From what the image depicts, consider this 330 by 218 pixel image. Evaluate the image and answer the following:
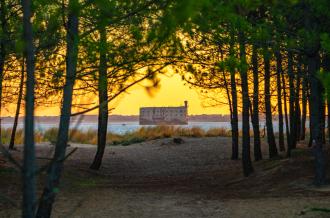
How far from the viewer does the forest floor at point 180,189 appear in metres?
10.8

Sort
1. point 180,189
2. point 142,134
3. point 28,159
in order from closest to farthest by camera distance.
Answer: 1. point 28,159
2. point 180,189
3. point 142,134

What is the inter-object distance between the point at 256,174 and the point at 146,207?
5367mm

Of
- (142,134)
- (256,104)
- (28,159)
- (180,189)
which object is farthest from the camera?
(142,134)

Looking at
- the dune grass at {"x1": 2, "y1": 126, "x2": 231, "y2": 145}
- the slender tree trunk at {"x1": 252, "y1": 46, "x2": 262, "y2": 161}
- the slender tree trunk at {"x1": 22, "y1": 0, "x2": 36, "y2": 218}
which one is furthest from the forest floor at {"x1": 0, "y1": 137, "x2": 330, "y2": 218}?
the dune grass at {"x1": 2, "y1": 126, "x2": 231, "y2": 145}

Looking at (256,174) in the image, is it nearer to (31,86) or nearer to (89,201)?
(89,201)

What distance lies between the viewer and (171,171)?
1983cm

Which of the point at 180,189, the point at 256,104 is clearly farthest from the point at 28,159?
the point at 256,104

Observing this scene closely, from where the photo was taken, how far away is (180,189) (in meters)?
14.6

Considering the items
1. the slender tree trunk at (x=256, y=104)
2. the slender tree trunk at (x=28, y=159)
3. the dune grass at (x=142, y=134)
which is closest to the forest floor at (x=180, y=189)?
the slender tree trunk at (x=256, y=104)

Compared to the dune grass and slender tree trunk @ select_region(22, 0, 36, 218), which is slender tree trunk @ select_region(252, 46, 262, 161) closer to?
slender tree trunk @ select_region(22, 0, 36, 218)

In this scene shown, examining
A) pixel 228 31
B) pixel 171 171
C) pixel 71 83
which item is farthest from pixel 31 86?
pixel 171 171

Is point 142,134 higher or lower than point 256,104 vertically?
lower

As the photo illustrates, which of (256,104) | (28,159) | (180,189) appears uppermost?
(256,104)

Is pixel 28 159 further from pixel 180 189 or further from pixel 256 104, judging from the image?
pixel 256 104
